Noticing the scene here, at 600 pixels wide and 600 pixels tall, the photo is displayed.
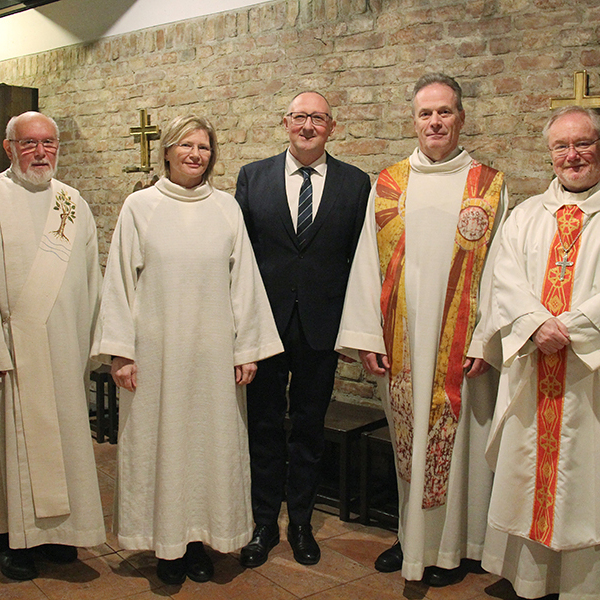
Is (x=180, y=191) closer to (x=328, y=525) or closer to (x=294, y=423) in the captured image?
(x=294, y=423)

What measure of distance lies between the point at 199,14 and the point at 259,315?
271cm

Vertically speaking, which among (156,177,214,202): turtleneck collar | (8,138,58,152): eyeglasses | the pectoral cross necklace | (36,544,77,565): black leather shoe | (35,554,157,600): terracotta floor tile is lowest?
(35,554,157,600): terracotta floor tile

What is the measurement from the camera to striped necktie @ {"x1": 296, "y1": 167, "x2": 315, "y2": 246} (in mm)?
2938

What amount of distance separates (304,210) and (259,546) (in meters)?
1.37

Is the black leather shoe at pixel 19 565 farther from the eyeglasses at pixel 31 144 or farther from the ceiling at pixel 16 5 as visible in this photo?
the ceiling at pixel 16 5

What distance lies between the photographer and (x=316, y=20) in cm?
409

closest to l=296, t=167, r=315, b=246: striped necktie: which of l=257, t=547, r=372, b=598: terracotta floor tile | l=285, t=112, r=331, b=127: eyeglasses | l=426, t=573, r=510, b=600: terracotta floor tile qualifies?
l=285, t=112, r=331, b=127: eyeglasses

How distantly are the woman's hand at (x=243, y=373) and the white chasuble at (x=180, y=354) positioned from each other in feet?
0.10

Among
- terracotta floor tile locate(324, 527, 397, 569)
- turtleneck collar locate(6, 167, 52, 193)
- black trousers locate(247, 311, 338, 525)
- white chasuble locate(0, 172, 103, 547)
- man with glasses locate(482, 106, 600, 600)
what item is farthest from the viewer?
terracotta floor tile locate(324, 527, 397, 569)

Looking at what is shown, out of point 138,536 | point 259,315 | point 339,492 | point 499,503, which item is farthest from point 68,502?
point 499,503

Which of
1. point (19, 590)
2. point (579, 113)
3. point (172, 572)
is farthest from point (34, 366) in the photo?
point (579, 113)

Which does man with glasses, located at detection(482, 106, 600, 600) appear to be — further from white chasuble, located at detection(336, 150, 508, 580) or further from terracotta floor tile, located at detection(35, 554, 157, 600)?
terracotta floor tile, located at detection(35, 554, 157, 600)

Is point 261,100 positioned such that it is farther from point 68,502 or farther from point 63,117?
point 68,502

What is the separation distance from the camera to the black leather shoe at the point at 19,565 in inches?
112
